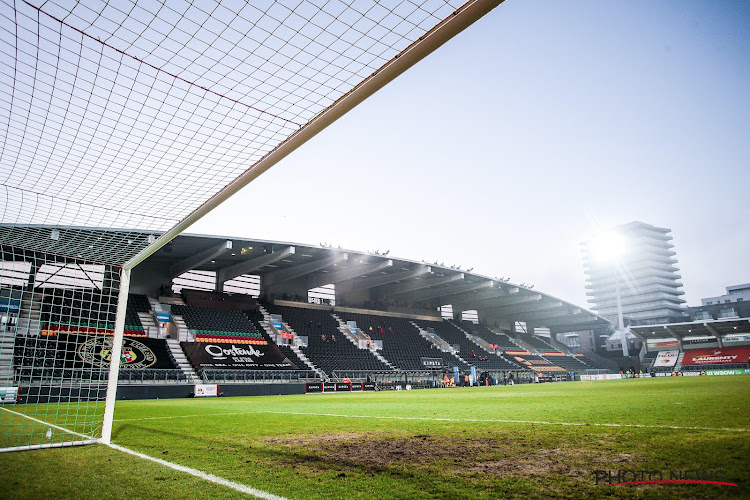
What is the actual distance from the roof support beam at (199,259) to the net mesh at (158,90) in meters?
21.7

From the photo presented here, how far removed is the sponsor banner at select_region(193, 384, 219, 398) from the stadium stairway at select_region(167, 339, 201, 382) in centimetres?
180

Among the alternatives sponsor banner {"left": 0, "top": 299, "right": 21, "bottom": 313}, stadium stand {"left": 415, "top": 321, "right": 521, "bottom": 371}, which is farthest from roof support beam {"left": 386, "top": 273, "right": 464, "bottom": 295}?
sponsor banner {"left": 0, "top": 299, "right": 21, "bottom": 313}

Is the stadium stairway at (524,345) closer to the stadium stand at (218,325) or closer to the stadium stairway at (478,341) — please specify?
the stadium stairway at (478,341)

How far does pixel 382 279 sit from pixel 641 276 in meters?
132

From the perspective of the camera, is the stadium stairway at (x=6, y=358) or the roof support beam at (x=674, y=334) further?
the roof support beam at (x=674, y=334)

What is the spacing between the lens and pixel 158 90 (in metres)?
4.94

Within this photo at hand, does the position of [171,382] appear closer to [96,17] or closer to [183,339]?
[183,339]

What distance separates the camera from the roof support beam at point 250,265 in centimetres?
3077

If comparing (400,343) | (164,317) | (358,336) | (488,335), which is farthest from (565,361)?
(164,317)

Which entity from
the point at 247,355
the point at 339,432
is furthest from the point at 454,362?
the point at 339,432

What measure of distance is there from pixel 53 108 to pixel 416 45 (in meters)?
4.01

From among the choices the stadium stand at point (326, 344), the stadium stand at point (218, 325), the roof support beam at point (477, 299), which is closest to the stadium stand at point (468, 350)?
the roof support beam at point (477, 299)

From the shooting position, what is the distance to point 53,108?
5.00 metres

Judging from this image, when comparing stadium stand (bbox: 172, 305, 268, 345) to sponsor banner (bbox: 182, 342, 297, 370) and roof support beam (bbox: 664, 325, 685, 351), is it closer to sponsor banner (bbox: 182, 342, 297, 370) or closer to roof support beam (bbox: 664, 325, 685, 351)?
sponsor banner (bbox: 182, 342, 297, 370)
